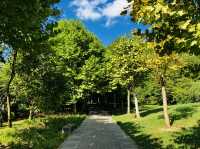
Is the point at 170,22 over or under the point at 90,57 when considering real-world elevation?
under

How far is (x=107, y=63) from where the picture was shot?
70250 millimetres

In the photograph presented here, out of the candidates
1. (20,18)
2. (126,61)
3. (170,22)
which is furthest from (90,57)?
(170,22)

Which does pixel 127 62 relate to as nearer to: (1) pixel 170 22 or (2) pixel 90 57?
(2) pixel 90 57

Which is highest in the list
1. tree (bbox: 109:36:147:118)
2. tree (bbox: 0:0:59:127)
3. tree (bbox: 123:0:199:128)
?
tree (bbox: 109:36:147:118)

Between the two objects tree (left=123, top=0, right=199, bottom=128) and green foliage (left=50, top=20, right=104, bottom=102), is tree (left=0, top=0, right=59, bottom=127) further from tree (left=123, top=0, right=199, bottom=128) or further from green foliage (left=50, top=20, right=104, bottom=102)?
green foliage (left=50, top=20, right=104, bottom=102)

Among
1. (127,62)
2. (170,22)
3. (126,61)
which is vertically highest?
(126,61)

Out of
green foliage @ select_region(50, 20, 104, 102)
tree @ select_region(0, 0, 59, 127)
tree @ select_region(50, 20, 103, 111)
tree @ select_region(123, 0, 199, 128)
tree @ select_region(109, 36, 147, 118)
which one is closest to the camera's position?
tree @ select_region(123, 0, 199, 128)

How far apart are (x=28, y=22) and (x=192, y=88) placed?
6224 centimetres

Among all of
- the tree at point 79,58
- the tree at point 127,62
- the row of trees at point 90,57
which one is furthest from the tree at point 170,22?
the tree at point 79,58

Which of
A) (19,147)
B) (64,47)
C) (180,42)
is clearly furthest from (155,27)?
(64,47)

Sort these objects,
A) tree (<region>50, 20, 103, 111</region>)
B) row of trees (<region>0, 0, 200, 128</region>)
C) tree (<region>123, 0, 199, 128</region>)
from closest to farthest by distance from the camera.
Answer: tree (<region>123, 0, 199, 128</region>) < row of trees (<region>0, 0, 200, 128</region>) < tree (<region>50, 20, 103, 111</region>)

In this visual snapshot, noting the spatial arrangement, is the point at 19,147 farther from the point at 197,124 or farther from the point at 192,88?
the point at 192,88

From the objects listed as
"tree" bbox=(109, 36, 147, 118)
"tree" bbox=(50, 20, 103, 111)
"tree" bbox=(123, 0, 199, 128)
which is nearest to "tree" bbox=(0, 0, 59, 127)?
"tree" bbox=(123, 0, 199, 128)

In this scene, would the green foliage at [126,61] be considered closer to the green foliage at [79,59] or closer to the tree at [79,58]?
the tree at [79,58]
